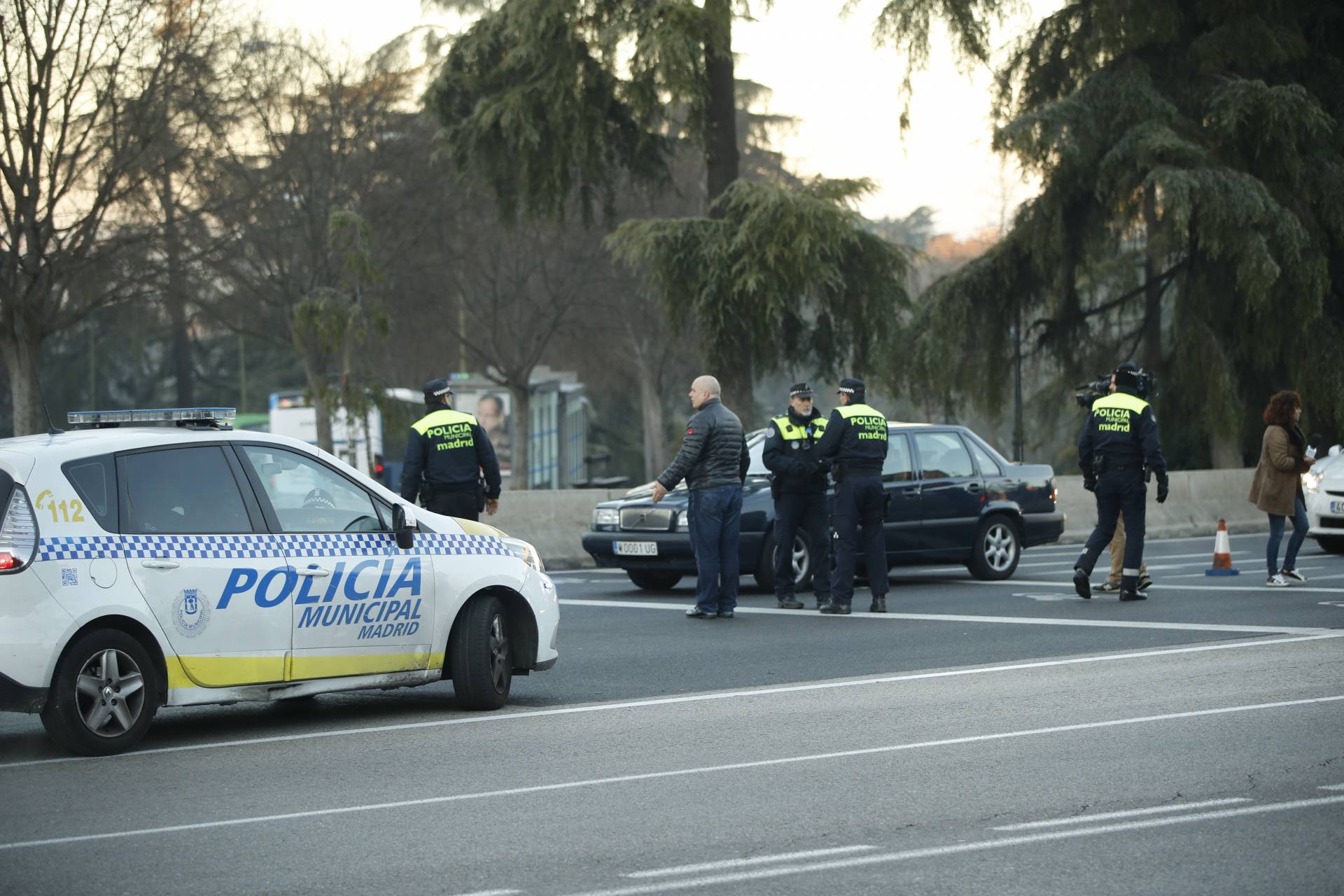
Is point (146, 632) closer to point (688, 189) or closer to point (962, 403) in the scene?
point (962, 403)

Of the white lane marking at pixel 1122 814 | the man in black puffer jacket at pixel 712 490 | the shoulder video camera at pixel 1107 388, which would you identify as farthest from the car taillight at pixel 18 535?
the shoulder video camera at pixel 1107 388

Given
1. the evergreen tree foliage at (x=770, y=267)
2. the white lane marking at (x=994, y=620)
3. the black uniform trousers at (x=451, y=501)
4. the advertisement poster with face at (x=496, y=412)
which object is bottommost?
the white lane marking at (x=994, y=620)

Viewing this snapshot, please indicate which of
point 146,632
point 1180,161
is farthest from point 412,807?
point 1180,161

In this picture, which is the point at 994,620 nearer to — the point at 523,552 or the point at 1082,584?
the point at 1082,584

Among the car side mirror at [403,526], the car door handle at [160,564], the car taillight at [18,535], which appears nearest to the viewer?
the car taillight at [18,535]

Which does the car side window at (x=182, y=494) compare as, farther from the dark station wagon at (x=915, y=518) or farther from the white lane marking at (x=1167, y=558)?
the white lane marking at (x=1167, y=558)

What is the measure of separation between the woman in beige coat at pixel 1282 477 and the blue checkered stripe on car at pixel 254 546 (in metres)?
8.63

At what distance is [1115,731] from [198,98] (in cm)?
2594

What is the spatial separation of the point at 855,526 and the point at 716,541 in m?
1.18

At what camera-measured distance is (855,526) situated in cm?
1395

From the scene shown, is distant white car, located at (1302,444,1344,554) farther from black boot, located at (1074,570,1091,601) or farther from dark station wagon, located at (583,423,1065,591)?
black boot, located at (1074,570,1091,601)

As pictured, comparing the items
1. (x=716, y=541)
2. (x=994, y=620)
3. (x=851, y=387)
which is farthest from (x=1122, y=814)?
(x=851, y=387)

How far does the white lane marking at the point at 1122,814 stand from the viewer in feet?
19.9

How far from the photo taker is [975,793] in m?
6.66
